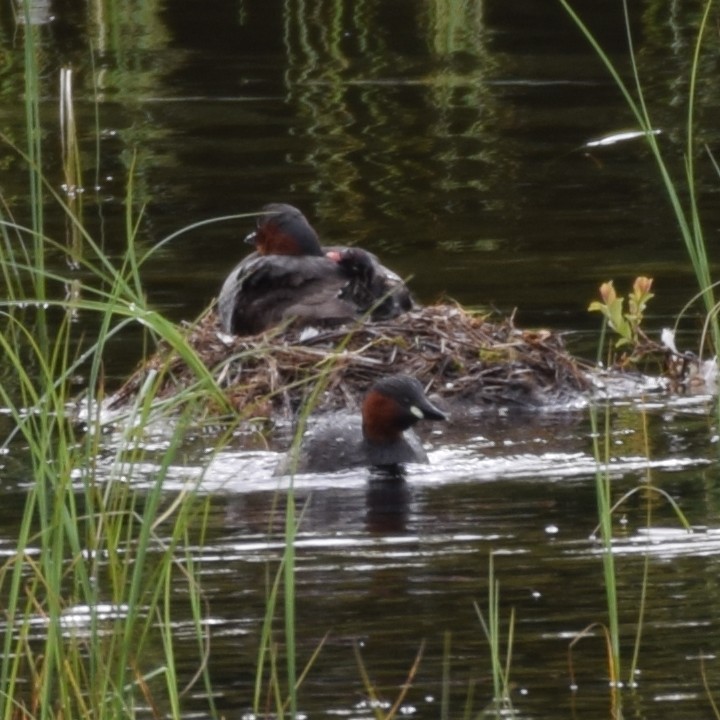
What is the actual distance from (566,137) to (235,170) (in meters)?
2.33

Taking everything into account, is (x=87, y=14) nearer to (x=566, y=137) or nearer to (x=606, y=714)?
(x=566, y=137)

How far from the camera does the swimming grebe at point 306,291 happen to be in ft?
35.0

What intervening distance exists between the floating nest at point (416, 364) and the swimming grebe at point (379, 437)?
55cm

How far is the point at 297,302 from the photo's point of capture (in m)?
10.9

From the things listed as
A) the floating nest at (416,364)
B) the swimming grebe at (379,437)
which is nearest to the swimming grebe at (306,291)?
the floating nest at (416,364)

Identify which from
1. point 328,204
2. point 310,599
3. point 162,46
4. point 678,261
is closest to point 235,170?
point 328,204

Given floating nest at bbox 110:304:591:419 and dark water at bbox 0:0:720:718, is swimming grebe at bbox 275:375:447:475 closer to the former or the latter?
dark water at bbox 0:0:720:718

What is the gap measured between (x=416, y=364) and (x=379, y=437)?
3.84 ft

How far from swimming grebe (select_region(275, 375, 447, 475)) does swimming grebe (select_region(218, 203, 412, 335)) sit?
1.46 meters

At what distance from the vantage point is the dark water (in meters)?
6.34

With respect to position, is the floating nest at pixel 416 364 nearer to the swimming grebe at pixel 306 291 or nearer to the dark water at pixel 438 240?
the swimming grebe at pixel 306 291

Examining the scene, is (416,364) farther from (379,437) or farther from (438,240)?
(438,240)

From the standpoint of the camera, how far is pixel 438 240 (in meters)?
13.2

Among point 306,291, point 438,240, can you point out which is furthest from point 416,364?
point 438,240
